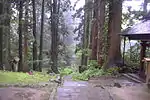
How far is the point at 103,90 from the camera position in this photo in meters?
8.91

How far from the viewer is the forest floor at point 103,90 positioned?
26.0 feet

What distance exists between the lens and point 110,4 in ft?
44.0

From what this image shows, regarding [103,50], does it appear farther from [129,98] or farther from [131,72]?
[129,98]

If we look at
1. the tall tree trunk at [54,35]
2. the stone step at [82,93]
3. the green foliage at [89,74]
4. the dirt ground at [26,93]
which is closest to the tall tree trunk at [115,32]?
the green foliage at [89,74]

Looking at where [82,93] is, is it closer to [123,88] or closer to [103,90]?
[103,90]

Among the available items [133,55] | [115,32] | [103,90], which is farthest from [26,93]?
[133,55]

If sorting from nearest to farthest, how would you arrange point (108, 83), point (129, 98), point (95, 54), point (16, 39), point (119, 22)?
point (129, 98)
point (108, 83)
point (119, 22)
point (95, 54)
point (16, 39)

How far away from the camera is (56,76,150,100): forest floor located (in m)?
7.93

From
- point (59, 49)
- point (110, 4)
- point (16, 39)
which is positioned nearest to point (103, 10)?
point (110, 4)

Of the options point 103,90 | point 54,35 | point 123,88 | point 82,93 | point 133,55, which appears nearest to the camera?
point 82,93

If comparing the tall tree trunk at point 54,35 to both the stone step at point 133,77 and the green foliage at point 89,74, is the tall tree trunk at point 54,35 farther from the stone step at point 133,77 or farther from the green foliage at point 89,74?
the stone step at point 133,77

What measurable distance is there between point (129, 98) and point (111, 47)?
18.7 feet

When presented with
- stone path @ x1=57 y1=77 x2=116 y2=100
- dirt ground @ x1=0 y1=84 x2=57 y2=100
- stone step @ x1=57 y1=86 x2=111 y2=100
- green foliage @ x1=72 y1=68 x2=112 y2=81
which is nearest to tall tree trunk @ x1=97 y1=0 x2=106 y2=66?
green foliage @ x1=72 y1=68 x2=112 y2=81

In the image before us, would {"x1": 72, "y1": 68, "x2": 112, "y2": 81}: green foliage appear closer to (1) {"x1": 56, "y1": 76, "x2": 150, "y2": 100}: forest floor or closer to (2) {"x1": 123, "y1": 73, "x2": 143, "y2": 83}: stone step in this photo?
(1) {"x1": 56, "y1": 76, "x2": 150, "y2": 100}: forest floor
